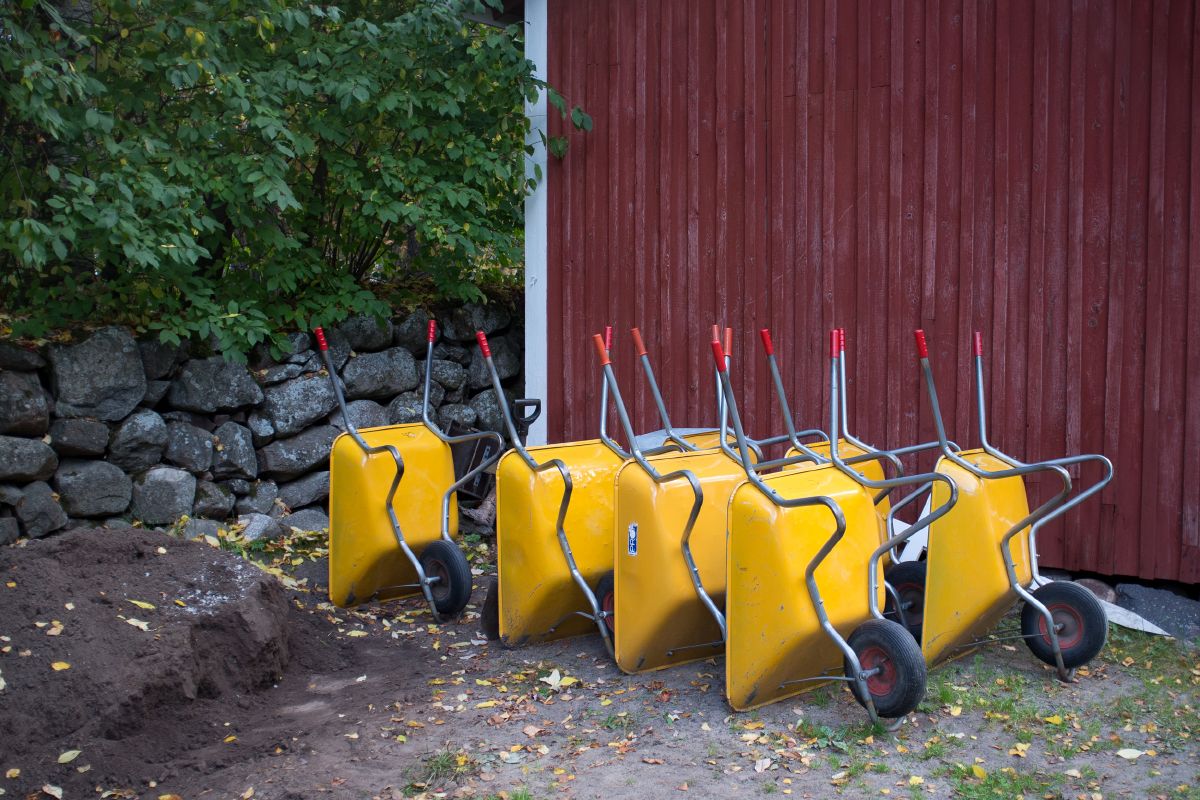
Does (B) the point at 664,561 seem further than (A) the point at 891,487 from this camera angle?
Yes

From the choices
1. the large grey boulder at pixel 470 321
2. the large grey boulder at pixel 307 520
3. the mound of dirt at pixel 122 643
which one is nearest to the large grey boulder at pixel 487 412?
the large grey boulder at pixel 470 321

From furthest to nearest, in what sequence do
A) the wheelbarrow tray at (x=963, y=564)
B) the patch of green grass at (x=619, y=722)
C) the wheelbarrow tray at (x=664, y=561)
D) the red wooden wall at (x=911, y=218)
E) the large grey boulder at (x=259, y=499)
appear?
the large grey boulder at (x=259, y=499)
the red wooden wall at (x=911, y=218)
the wheelbarrow tray at (x=664, y=561)
the wheelbarrow tray at (x=963, y=564)
the patch of green grass at (x=619, y=722)

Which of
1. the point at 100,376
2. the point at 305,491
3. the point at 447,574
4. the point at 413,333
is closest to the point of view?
the point at 447,574

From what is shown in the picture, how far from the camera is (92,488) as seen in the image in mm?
6297

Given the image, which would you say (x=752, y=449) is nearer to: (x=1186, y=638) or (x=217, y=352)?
(x=1186, y=638)

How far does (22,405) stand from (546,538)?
3.16m

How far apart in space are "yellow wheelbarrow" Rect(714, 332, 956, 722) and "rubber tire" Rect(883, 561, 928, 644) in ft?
2.63

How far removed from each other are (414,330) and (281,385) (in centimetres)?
115

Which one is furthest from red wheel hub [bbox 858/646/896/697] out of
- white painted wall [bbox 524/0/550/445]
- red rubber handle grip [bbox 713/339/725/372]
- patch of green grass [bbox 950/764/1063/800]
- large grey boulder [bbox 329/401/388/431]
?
large grey boulder [bbox 329/401/388/431]

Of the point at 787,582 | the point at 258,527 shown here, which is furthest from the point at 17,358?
the point at 787,582

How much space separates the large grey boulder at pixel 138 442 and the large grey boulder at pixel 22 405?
420 mm

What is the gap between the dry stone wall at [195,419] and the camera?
6.10 m

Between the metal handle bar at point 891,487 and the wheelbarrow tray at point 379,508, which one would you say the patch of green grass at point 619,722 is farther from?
the wheelbarrow tray at point 379,508

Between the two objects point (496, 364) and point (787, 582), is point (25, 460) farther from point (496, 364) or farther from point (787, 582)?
point (787, 582)
